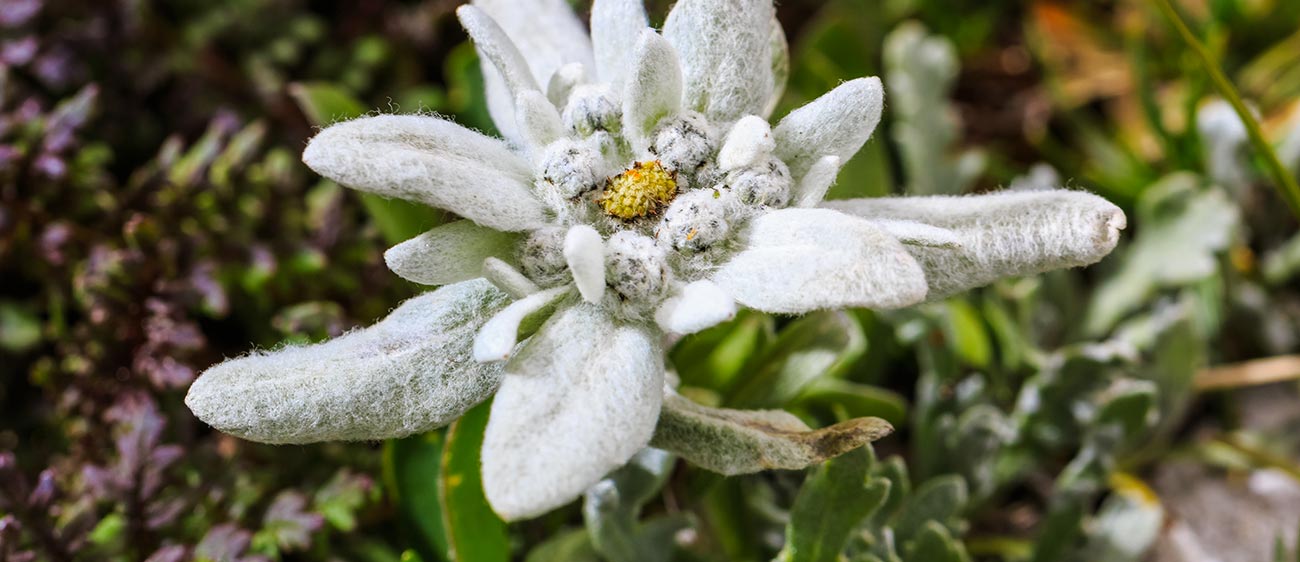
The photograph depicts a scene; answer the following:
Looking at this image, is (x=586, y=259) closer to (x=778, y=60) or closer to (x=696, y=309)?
(x=696, y=309)

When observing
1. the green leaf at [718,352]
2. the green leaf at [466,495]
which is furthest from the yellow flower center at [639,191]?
the green leaf at [718,352]

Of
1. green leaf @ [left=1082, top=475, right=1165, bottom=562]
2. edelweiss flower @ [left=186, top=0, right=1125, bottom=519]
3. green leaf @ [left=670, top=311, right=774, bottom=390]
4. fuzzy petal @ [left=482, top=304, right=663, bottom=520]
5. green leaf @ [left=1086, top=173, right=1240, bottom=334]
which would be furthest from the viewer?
green leaf @ [left=1086, top=173, right=1240, bottom=334]

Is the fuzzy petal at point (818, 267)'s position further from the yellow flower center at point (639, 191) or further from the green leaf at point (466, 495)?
the green leaf at point (466, 495)

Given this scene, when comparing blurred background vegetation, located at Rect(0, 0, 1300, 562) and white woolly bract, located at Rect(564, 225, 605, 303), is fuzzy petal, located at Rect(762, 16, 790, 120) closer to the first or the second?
blurred background vegetation, located at Rect(0, 0, 1300, 562)

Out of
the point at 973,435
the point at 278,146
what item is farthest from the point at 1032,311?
the point at 278,146

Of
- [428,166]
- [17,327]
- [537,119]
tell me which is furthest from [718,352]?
[17,327]

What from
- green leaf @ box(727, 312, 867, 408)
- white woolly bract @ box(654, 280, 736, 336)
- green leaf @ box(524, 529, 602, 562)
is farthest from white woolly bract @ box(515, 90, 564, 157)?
green leaf @ box(524, 529, 602, 562)
